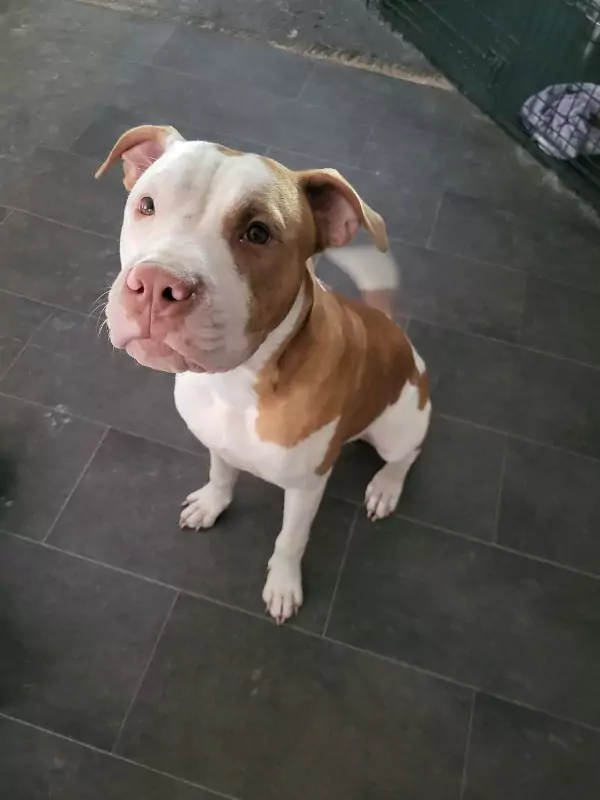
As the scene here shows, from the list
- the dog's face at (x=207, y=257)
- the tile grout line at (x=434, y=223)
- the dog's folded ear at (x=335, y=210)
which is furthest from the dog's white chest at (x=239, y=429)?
the tile grout line at (x=434, y=223)

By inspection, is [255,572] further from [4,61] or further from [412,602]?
[4,61]

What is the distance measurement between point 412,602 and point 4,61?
143 inches

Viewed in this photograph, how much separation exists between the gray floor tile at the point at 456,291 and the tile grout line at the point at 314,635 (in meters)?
1.42

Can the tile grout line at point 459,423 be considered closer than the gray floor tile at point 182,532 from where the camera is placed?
No

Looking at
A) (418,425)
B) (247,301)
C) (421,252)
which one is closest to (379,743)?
(418,425)

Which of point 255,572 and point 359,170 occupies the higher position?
point 359,170

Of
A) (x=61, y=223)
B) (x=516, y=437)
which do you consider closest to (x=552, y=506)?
(x=516, y=437)

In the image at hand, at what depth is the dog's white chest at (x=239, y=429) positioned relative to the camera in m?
1.66

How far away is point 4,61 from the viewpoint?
4.02 meters

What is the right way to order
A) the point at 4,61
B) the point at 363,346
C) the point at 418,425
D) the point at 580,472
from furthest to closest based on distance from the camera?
the point at 4,61
the point at 580,472
the point at 418,425
the point at 363,346

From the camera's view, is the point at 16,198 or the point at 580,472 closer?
the point at 580,472

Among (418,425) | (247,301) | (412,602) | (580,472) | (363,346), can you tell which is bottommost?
(412,602)

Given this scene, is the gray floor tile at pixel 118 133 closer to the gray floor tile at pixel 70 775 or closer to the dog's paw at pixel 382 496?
the dog's paw at pixel 382 496

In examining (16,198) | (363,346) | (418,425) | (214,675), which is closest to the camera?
(363,346)
